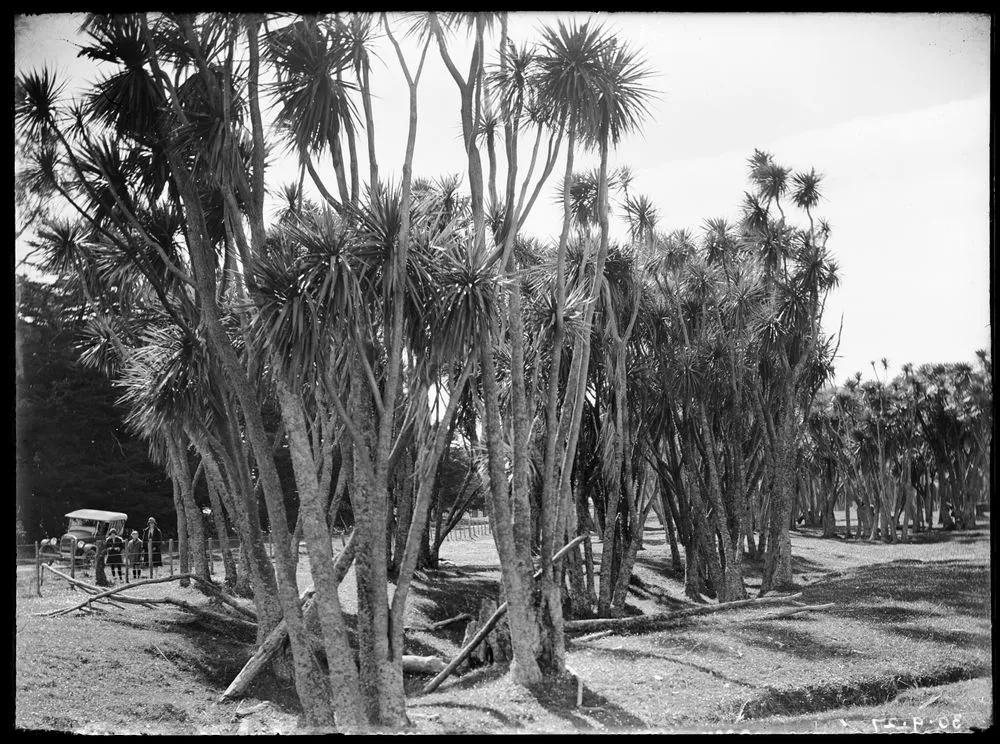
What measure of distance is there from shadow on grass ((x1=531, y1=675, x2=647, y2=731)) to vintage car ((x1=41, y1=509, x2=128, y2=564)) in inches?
462

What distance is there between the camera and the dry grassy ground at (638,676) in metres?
10.6

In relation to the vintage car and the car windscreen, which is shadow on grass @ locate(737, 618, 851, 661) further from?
the car windscreen

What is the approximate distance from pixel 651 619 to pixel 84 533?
767 inches

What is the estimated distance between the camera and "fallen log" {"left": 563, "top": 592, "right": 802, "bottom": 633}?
17.0m

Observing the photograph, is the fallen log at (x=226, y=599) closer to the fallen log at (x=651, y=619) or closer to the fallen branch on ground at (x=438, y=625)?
the fallen branch on ground at (x=438, y=625)

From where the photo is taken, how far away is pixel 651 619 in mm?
17031

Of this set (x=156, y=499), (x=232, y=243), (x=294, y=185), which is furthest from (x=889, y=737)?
(x=156, y=499)

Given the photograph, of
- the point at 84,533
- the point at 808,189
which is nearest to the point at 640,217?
the point at 808,189

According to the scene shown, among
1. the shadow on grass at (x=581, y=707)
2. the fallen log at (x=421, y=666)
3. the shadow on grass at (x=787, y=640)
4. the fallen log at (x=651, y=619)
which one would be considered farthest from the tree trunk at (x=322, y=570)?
the fallen log at (x=651, y=619)

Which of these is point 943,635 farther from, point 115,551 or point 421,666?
point 115,551

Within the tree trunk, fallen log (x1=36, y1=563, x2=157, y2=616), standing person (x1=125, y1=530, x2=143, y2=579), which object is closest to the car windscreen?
standing person (x1=125, y1=530, x2=143, y2=579)

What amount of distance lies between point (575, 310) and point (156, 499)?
77.8 feet
